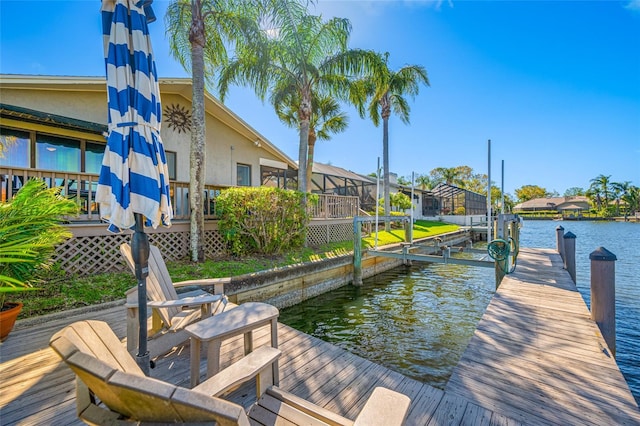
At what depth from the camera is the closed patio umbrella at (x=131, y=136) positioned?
218 cm

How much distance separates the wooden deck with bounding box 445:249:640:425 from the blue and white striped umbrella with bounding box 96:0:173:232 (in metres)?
3.34

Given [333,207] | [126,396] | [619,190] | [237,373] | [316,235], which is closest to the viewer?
[126,396]

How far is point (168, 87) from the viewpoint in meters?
9.33

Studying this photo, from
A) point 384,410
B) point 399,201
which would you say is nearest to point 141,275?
point 384,410

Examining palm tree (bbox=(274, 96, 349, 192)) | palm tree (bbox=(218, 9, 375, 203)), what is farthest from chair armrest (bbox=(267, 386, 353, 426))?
palm tree (bbox=(274, 96, 349, 192))

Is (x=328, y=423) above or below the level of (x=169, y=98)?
below

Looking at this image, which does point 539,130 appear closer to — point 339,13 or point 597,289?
point 339,13

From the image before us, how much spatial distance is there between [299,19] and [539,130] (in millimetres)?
31033

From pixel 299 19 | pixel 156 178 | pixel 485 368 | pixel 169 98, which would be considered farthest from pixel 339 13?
pixel 485 368

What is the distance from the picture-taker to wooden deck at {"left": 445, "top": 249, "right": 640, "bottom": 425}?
2211 millimetres

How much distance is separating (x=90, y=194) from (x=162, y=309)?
4.94 metres

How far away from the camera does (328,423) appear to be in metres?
1.77

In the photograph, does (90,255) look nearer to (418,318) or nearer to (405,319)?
(405,319)

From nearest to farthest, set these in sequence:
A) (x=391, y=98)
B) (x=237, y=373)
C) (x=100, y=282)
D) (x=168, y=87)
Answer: (x=237, y=373), (x=100, y=282), (x=168, y=87), (x=391, y=98)
